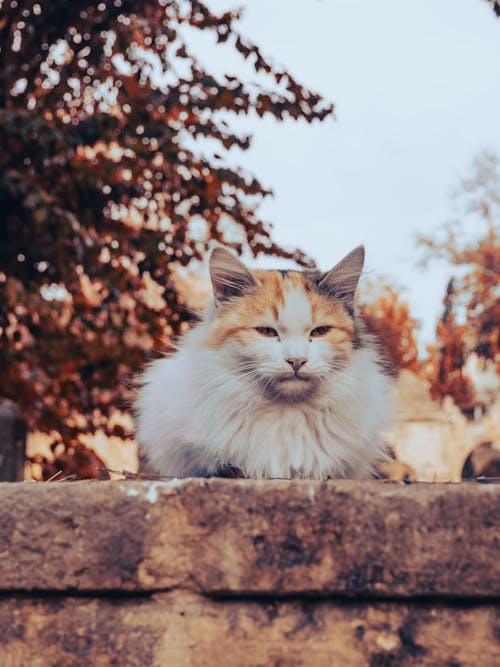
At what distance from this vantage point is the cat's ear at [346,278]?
2.39 metres

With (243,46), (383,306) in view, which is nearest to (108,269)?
(243,46)

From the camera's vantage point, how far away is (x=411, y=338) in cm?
2917

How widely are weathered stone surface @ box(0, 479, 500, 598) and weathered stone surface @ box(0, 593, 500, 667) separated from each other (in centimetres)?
4

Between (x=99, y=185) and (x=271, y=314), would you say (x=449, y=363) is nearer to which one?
(x=99, y=185)

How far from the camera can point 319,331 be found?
2299 millimetres

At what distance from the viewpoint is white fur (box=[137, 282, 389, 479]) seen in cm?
216

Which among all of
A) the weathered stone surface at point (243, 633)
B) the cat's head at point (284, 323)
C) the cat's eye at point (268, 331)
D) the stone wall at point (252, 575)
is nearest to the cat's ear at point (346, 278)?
the cat's head at point (284, 323)

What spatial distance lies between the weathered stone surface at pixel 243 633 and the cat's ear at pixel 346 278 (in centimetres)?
110

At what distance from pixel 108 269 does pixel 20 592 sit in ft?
12.2

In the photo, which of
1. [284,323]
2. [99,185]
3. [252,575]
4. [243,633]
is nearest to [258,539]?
[252,575]

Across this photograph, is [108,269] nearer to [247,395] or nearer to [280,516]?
[247,395]

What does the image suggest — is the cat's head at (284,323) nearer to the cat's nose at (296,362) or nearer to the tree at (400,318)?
the cat's nose at (296,362)

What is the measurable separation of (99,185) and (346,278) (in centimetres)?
320

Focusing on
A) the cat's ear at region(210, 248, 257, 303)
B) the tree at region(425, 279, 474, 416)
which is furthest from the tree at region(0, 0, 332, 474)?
the tree at region(425, 279, 474, 416)
